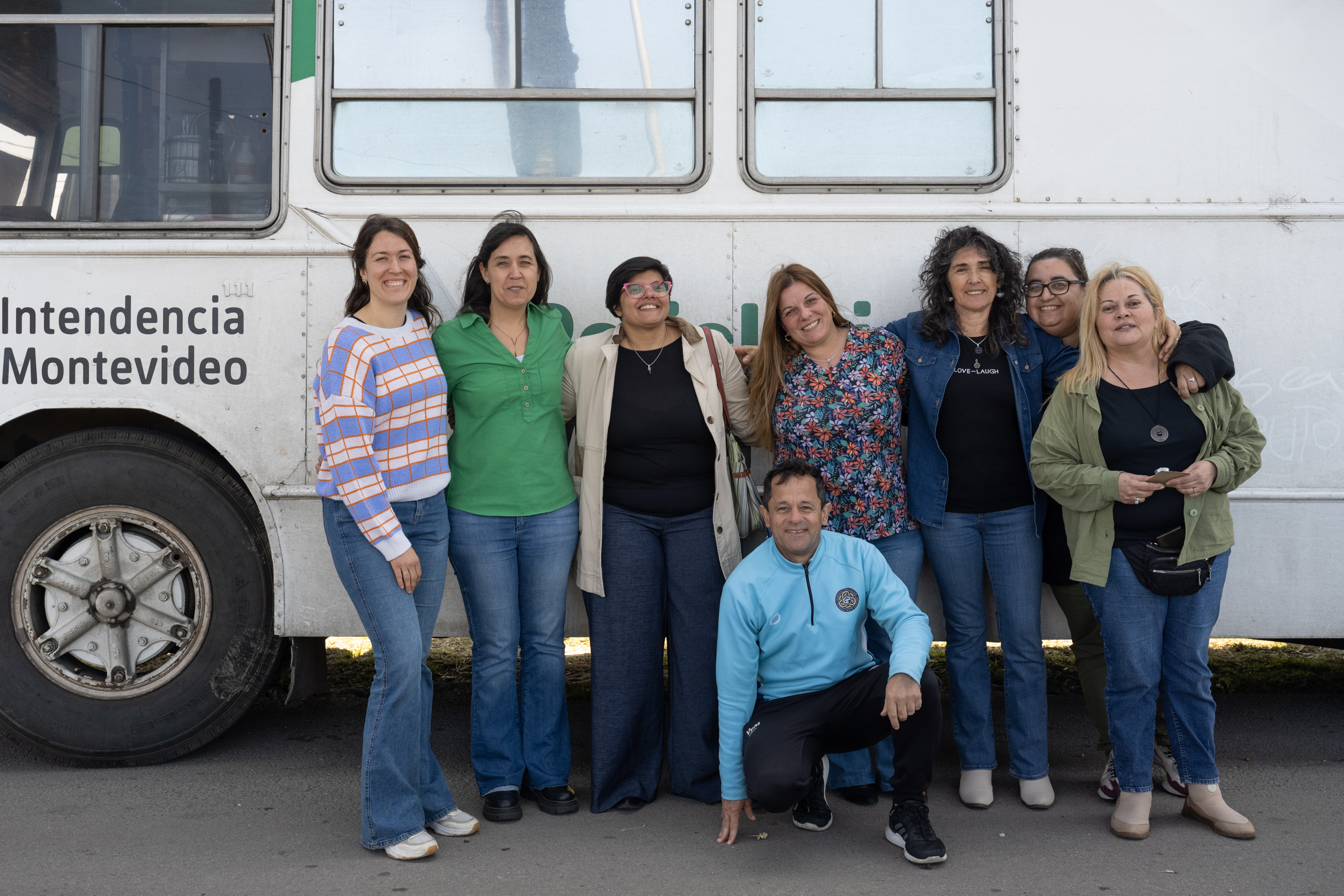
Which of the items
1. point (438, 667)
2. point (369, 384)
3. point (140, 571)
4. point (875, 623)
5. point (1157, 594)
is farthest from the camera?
point (438, 667)

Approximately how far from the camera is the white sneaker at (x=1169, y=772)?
3.56 m

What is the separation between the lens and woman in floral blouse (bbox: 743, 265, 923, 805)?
3.42 meters

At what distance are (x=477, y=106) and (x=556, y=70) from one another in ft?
1.01

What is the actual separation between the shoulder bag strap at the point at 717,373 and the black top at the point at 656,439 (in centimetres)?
9

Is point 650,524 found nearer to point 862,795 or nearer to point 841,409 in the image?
point 841,409

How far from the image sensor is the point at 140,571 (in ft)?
12.5

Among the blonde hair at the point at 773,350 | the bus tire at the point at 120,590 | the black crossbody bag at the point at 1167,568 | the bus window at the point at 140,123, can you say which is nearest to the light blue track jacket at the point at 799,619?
the blonde hair at the point at 773,350

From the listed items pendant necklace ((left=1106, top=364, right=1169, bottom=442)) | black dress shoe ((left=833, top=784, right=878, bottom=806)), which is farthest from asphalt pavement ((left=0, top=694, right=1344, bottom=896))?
pendant necklace ((left=1106, top=364, right=1169, bottom=442))

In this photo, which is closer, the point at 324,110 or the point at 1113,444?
the point at 1113,444

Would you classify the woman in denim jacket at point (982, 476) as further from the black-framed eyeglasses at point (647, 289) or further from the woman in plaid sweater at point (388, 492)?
the woman in plaid sweater at point (388, 492)

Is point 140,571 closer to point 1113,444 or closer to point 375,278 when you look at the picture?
point 375,278

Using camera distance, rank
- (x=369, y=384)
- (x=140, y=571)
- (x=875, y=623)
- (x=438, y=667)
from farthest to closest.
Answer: (x=438, y=667) → (x=140, y=571) → (x=875, y=623) → (x=369, y=384)

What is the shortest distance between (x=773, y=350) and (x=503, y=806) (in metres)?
1.75

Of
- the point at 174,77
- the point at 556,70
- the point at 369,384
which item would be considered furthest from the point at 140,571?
the point at 556,70
